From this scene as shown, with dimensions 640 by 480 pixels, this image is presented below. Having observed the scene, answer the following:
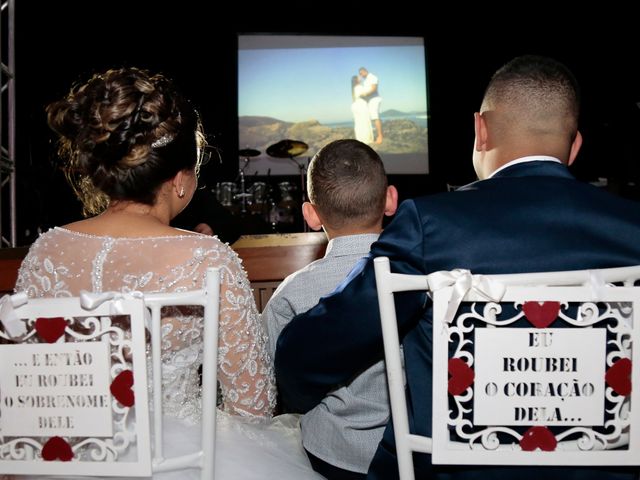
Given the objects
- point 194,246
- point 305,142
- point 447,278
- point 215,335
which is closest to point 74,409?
point 215,335

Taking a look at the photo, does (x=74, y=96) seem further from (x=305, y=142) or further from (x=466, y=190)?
(x=305, y=142)

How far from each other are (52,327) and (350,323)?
0.51m

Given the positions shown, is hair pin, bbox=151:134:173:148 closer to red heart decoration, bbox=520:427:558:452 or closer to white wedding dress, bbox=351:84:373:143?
red heart decoration, bbox=520:427:558:452

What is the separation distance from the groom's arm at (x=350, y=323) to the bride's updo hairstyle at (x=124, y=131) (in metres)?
0.49

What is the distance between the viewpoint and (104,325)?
1.01m

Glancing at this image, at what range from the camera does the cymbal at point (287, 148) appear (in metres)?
6.95

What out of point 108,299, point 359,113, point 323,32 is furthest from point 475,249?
point 323,32

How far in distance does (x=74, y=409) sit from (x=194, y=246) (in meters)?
0.44

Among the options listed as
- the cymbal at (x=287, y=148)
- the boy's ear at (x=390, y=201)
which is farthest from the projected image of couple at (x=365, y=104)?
the boy's ear at (x=390, y=201)

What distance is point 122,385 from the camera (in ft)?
3.32

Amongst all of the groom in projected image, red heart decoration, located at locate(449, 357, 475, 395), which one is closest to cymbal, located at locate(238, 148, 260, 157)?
the groom in projected image

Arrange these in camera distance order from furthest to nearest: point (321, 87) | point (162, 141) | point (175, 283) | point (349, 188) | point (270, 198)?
1. point (321, 87)
2. point (270, 198)
3. point (349, 188)
4. point (162, 141)
5. point (175, 283)

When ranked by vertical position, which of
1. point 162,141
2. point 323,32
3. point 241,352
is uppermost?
point 323,32

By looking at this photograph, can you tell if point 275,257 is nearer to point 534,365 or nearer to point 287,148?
point 534,365
